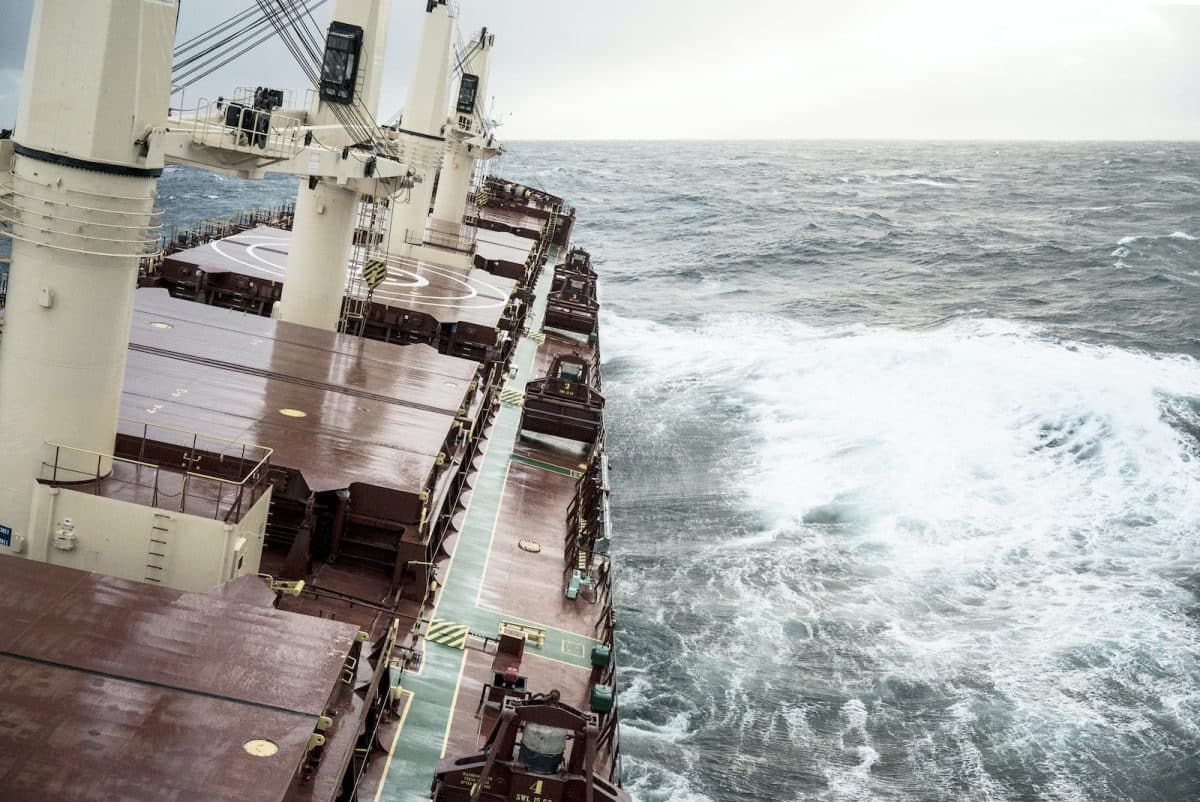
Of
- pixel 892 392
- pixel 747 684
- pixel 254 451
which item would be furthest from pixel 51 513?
pixel 892 392

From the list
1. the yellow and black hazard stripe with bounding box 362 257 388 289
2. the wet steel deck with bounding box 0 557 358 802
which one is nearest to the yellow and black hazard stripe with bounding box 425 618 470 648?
the wet steel deck with bounding box 0 557 358 802

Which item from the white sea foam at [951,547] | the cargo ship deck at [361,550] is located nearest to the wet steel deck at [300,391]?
the cargo ship deck at [361,550]

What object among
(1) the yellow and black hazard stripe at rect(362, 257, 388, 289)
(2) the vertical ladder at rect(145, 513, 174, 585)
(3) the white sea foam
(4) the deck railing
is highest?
(1) the yellow and black hazard stripe at rect(362, 257, 388, 289)

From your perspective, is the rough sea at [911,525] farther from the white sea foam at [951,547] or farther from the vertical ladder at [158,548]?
the vertical ladder at [158,548]

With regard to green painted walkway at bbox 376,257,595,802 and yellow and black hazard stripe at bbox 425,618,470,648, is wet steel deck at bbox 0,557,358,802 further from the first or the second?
yellow and black hazard stripe at bbox 425,618,470,648

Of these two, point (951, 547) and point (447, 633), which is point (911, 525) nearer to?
point (951, 547)

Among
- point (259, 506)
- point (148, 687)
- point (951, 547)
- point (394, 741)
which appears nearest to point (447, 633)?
point (394, 741)
